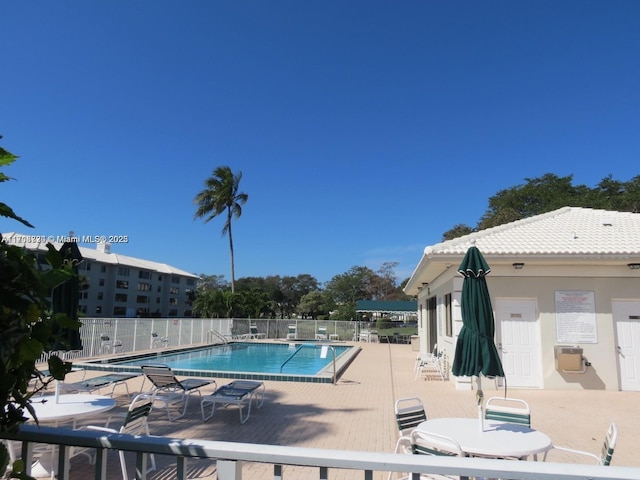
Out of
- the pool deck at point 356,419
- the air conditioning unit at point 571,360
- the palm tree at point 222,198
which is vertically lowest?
the pool deck at point 356,419

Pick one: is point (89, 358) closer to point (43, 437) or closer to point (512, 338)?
point (512, 338)

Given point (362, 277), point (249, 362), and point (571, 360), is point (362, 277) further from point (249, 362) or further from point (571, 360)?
point (571, 360)

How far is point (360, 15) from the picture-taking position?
1188cm

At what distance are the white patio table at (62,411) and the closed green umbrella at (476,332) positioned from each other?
14.6 ft

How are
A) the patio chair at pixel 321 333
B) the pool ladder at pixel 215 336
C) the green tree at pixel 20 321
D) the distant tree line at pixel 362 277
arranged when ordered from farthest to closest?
the distant tree line at pixel 362 277 < the patio chair at pixel 321 333 < the pool ladder at pixel 215 336 < the green tree at pixel 20 321

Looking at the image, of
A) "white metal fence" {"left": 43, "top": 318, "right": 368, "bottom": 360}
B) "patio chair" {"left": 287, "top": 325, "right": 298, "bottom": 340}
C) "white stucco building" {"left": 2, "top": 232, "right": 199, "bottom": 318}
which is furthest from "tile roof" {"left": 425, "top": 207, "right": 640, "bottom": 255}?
"white stucco building" {"left": 2, "top": 232, "right": 199, "bottom": 318}

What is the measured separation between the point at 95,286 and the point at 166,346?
109 ft

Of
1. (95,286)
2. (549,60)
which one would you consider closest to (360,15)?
(549,60)

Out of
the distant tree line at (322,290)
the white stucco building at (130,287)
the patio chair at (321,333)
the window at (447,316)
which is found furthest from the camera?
the distant tree line at (322,290)

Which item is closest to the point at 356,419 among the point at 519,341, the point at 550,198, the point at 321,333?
the point at 519,341

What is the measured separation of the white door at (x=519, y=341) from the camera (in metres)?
10.6

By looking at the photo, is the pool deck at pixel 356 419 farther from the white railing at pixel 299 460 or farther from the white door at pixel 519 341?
the white railing at pixel 299 460

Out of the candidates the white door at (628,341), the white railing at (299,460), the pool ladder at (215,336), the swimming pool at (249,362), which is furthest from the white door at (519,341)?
the pool ladder at (215,336)

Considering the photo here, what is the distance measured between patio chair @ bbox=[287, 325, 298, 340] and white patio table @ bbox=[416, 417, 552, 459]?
24.5 meters
